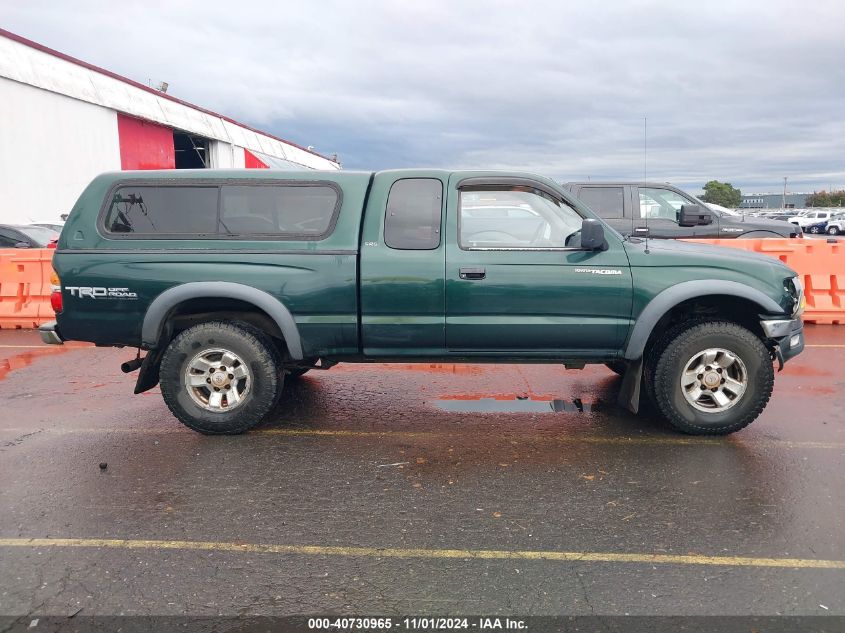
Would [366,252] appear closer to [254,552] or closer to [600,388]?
[254,552]

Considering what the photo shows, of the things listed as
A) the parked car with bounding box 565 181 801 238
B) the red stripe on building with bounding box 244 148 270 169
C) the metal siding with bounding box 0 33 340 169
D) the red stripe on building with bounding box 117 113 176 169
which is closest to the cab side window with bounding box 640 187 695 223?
the parked car with bounding box 565 181 801 238

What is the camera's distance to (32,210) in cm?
1886

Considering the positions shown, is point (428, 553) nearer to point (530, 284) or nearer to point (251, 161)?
point (530, 284)

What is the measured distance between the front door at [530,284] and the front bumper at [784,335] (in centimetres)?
103

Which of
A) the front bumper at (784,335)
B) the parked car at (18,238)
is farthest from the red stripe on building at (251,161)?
the front bumper at (784,335)

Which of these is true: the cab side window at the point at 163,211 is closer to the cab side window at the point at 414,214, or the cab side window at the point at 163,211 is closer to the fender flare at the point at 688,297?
the cab side window at the point at 414,214

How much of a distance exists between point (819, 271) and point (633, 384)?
608cm

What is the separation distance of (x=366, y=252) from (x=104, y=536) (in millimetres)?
2427

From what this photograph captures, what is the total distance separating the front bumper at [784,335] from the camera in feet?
15.2

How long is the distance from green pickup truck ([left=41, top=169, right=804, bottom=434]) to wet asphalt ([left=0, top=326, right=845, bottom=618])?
21.1 inches

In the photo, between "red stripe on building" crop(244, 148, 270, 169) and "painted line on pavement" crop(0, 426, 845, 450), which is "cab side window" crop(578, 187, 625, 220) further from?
"red stripe on building" crop(244, 148, 270, 169)

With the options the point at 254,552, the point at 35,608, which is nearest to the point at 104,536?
the point at 35,608

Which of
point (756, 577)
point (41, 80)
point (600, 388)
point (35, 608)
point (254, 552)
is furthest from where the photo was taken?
point (41, 80)

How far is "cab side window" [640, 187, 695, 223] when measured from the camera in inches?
412
